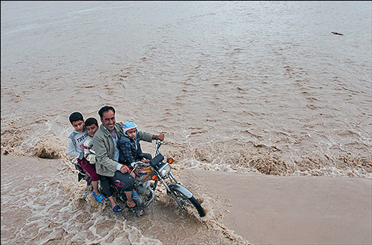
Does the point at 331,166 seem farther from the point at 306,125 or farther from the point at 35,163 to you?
the point at 35,163

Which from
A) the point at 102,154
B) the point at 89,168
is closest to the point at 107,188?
the point at 89,168

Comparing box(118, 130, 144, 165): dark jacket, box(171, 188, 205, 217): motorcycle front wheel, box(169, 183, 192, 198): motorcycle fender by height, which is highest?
box(118, 130, 144, 165): dark jacket

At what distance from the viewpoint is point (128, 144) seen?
3.54 metres

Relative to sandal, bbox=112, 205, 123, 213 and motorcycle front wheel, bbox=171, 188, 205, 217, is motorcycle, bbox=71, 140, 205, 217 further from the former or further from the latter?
sandal, bbox=112, 205, 123, 213

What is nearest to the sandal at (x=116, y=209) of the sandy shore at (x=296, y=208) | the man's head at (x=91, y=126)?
the man's head at (x=91, y=126)

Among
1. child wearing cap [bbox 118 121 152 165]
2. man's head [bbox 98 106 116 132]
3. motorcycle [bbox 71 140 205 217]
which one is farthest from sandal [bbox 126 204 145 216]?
man's head [bbox 98 106 116 132]

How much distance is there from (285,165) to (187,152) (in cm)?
207

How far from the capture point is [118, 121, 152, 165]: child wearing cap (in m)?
3.51

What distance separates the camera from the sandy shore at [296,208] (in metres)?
3.58

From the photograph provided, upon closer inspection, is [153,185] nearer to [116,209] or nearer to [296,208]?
[116,209]

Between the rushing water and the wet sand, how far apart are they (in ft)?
1.01

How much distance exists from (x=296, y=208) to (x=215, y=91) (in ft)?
17.4

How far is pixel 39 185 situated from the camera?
5324 millimetres

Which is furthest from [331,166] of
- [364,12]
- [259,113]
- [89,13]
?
[89,13]
